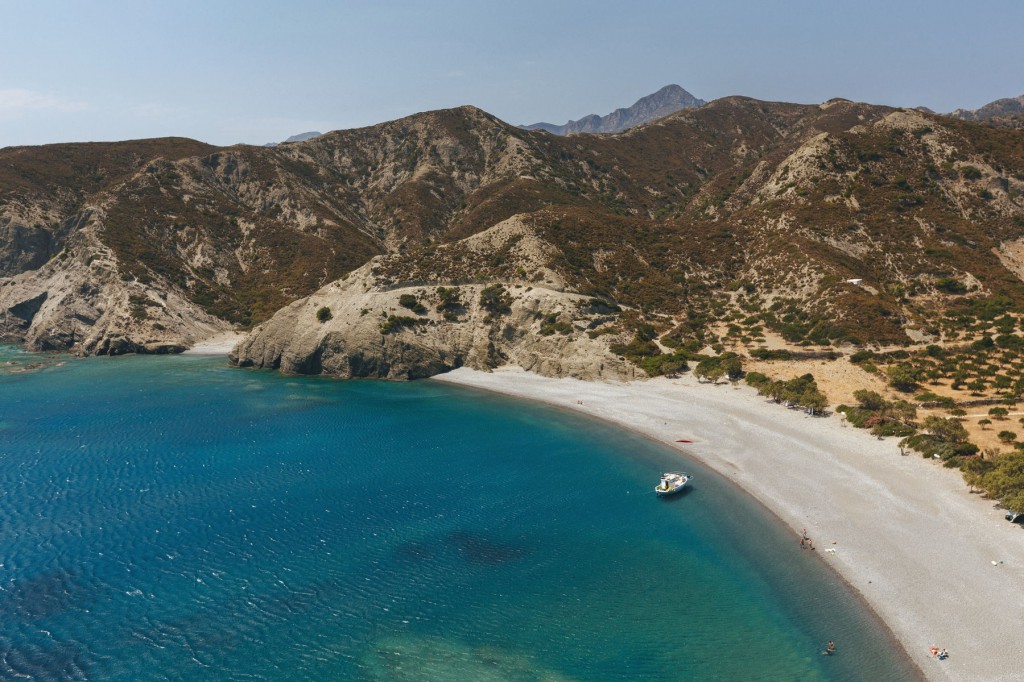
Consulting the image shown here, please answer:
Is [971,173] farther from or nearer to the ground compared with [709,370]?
farther from the ground

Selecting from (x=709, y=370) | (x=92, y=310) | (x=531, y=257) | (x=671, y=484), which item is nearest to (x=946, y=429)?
(x=671, y=484)

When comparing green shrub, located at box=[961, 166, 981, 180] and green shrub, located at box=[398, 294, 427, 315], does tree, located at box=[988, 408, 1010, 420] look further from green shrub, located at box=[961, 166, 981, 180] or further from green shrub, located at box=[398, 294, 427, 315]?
green shrub, located at box=[961, 166, 981, 180]

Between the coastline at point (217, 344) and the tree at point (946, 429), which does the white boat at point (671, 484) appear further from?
the coastline at point (217, 344)

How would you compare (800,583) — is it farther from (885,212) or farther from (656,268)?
(885,212)

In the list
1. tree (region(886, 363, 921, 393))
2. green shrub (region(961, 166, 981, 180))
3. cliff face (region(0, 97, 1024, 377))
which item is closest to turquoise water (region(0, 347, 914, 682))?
tree (region(886, 363, 921, 393))

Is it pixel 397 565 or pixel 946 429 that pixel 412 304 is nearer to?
pixel 397 565
